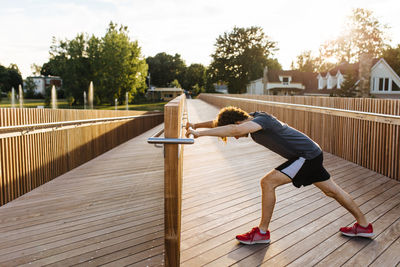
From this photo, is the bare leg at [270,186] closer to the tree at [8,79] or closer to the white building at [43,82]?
the tree at [8,79]

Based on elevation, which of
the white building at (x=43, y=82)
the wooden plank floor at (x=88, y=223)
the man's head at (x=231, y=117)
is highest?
the white building at (x=43, y=82)

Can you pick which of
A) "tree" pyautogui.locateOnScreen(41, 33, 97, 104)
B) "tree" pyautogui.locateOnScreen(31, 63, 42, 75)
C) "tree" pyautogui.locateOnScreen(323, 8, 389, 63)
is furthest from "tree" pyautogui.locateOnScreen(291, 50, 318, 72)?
"tree" pyautogui.locateOnScreen(31, 63, 42, 75)

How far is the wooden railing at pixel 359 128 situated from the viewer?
5.72 meters

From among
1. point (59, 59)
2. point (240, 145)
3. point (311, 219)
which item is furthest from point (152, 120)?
point (59, 59)

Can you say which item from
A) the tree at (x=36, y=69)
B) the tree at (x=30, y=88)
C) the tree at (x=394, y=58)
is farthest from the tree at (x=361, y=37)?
the tree at (x=36, y=69)

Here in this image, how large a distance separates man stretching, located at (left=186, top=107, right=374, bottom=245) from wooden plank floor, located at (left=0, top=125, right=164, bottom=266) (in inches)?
44.0

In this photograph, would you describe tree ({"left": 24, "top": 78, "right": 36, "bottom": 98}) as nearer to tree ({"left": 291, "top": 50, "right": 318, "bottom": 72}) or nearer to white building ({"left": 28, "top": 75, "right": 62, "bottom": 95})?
white building ({"left": 28, "top": 75, "right": 62, "bottom": 95})

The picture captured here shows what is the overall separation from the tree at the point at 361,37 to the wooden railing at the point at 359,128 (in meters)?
54.4

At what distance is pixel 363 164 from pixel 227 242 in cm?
420

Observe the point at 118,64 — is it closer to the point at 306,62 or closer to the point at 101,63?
the point at 101,63

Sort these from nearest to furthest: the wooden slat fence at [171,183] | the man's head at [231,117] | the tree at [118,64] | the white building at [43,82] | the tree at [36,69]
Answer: the wooden slat fence at [171,183]
the man's head at [231,117]
the tree at [118,64]
the white building at [43,82]
the tree at [36,69]

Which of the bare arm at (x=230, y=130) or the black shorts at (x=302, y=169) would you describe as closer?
the bare arm at (x=230, y=130)

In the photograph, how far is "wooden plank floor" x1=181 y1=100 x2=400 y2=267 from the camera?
10.00 feet

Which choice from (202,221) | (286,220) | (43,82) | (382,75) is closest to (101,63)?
(382,75)
